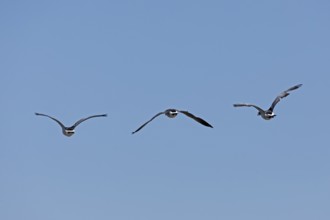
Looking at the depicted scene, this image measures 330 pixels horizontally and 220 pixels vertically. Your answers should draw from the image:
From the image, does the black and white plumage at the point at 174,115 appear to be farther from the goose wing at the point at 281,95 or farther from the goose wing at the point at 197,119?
the goose wing at the point at 281,95

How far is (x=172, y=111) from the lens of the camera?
63094mm

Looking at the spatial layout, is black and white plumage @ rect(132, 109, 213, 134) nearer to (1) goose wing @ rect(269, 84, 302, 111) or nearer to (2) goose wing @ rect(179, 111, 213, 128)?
(2) goose wing @ rect(179, 111, 213, 128)

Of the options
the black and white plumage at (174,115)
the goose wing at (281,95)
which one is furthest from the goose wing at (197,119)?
the goose wing at (281,95)

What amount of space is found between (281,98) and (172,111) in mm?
19184

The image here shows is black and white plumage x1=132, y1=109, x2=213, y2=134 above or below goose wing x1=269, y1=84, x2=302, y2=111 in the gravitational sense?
below

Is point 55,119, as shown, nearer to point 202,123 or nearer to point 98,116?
point 98,116

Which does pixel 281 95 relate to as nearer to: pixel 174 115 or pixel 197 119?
pixel 197 119

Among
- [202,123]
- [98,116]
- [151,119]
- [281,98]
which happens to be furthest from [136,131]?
[281,98]

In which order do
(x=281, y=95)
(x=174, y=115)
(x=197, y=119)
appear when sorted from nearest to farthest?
(x=174, y=115), (x=197, y=119), (x=281, y=95)

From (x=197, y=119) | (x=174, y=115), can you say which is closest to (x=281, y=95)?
(x=197, y=119)

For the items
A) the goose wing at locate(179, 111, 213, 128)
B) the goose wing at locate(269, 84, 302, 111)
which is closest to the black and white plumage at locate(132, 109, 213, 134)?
the goose wing at locate(179, 111, 213, 128)

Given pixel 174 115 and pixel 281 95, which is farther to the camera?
pixel 281 95

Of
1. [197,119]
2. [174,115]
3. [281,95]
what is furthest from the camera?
[281,95]

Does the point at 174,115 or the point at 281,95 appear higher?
the point at 281,95
